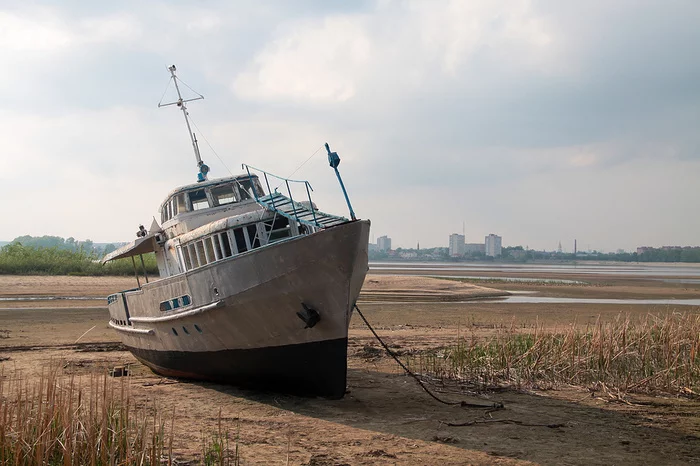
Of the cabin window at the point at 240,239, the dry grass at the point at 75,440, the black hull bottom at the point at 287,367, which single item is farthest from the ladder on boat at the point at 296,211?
the dry grass at the point at 75,440

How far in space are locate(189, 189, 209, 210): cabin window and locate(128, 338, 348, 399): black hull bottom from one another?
12.4 feet

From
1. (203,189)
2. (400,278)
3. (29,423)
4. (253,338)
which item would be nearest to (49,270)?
(400,278)

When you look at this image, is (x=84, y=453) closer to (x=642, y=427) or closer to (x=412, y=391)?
(x=412, y=391)

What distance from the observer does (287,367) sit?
1177 centimetres

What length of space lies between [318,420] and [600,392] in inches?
216

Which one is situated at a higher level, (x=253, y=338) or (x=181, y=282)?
(x=181, y=282)

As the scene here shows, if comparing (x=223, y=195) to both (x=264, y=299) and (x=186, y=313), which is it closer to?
(x=186, y=313)

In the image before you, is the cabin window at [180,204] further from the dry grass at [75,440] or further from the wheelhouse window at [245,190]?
the dry grass at [75,440]

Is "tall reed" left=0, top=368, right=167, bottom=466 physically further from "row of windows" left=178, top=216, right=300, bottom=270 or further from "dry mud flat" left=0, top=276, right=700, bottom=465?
"row of windows" left=178, top=216, right=300, bottom=270

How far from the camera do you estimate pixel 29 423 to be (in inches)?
300

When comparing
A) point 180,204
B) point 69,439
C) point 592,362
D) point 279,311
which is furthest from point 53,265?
point 69,439

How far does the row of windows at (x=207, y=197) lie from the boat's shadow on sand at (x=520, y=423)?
4.45m

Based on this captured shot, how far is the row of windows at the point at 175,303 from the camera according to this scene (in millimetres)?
12906

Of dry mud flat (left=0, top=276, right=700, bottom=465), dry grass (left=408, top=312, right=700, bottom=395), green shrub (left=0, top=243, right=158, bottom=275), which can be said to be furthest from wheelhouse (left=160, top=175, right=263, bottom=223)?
green shrub (left=0, top=243, right=158, bottom=275)
